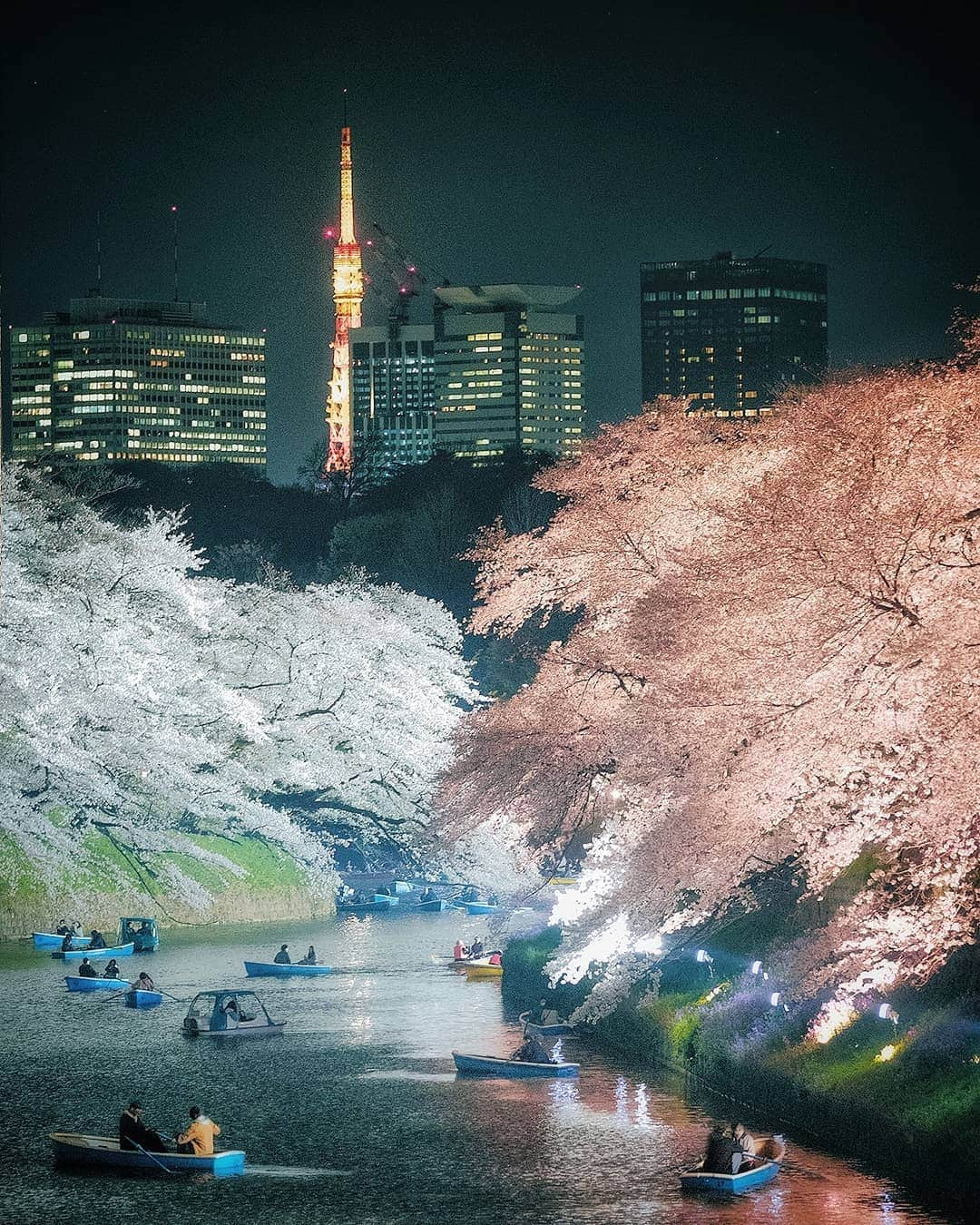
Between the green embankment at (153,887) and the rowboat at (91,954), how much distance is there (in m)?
2.87

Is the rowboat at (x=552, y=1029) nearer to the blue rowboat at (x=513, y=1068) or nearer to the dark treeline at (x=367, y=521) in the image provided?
the blue rowboat at (x=513, y=1068)

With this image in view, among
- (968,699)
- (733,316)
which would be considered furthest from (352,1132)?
(733,316)

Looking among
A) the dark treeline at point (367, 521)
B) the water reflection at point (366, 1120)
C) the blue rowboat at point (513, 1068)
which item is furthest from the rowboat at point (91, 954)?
the dark treeline at point (367, 521)

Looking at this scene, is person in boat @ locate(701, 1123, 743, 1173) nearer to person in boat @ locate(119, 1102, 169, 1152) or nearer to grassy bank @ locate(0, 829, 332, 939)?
person in boat @ locate(119, 1102, 169, 1152)

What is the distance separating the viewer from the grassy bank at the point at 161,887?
156 feet

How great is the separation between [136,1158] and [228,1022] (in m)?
10.8

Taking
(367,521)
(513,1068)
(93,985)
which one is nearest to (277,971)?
(93,985)

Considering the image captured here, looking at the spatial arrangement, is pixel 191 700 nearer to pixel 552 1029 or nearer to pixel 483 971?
pixel 483 971

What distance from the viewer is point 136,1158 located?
83.0ft

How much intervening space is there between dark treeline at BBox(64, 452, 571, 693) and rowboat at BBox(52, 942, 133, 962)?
19864 millimetres

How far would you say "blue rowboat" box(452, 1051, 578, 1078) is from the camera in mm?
31109

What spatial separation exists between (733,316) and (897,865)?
163 m

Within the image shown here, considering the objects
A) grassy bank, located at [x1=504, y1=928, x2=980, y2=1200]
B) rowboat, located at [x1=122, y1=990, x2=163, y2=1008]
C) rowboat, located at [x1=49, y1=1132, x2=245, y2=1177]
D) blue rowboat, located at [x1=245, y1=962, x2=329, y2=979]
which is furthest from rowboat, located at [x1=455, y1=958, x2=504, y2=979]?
rowboat, located at [x1=49, y1=1132, x2=245, y2=1177]

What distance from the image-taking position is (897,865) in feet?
86.6
